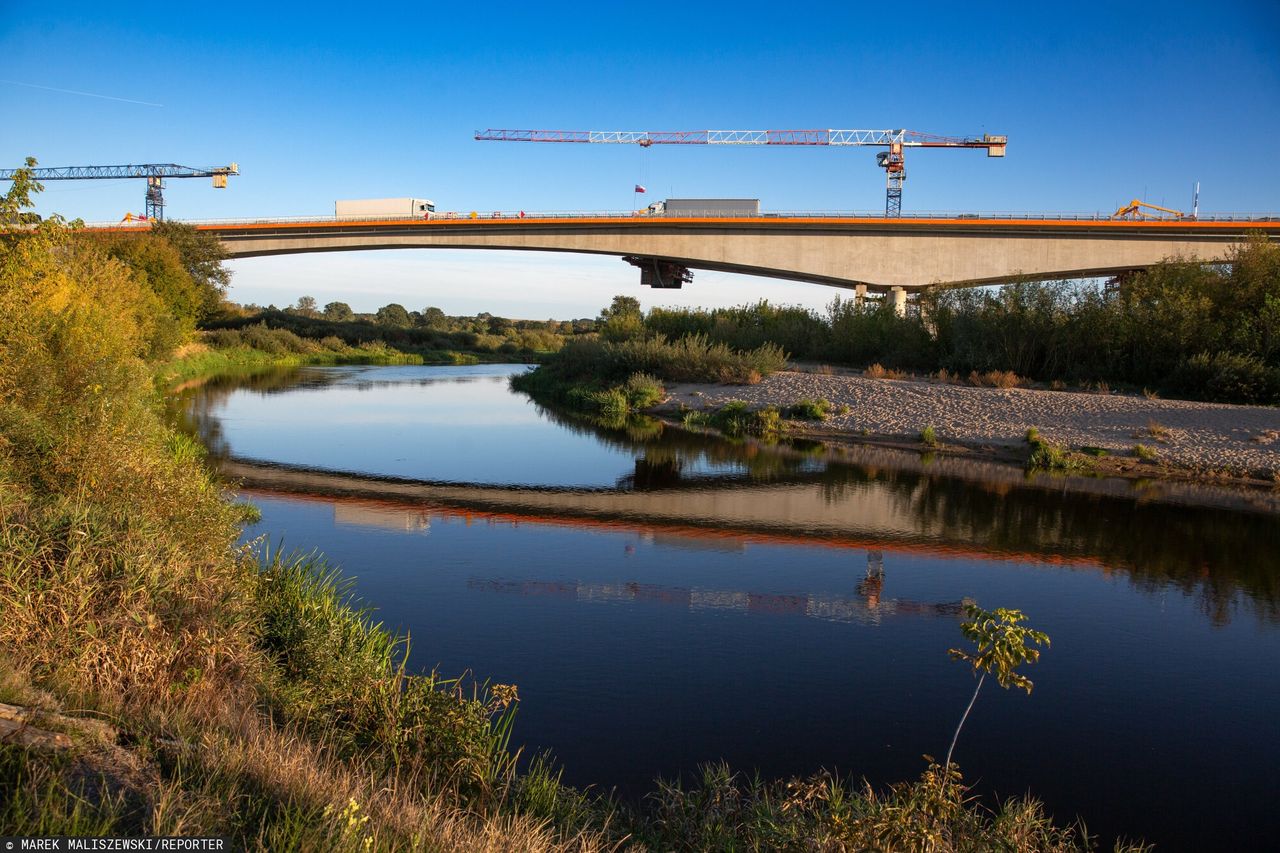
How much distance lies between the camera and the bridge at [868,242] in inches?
1777

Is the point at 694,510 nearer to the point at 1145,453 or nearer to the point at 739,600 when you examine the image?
the point at 739,600

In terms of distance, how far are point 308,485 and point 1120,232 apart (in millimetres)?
42941

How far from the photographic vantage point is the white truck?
56.0 metres

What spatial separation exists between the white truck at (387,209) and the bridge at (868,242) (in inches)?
84.2

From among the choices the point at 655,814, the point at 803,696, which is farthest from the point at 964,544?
the point at 655,814

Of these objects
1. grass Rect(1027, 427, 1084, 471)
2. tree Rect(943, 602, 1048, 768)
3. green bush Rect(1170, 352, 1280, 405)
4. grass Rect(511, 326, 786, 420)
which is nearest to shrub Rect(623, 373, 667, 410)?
grass Rect(511, 326, 786, 420)

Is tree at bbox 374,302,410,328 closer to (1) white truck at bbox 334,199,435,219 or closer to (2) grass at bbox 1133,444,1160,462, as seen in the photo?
(1) white truck at bbox 334,199,435,219

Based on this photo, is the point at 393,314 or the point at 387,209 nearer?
the point at 387,209

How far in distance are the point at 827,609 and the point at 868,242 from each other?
39292 millimetres

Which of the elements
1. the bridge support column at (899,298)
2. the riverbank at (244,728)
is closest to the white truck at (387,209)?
the bridge support column at (899,298)

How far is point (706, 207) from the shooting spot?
164ft

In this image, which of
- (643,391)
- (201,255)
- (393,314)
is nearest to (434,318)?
(393,314)

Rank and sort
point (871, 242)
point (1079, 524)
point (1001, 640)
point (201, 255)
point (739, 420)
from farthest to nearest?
point (201, 255)
point (871, 242)
point (739, 420)
point (1079, 524)
point (1001, 640)

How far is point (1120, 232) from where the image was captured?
45312 millimetres
